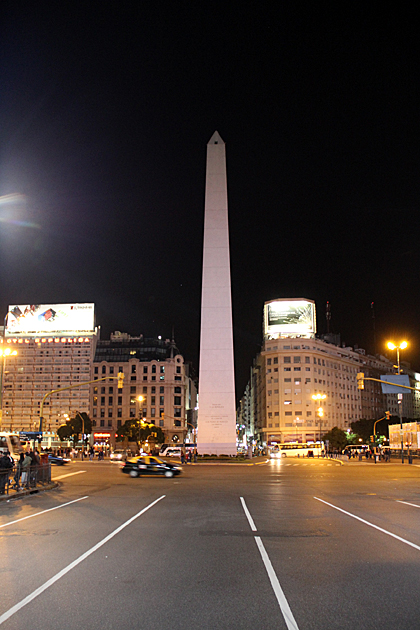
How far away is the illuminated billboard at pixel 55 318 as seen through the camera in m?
114

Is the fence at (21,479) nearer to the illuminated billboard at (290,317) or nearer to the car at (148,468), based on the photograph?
the car at (148,468)

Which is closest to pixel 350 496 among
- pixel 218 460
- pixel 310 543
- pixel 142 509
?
A: pixel 142 509

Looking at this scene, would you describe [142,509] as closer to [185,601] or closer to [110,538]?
[110,538]

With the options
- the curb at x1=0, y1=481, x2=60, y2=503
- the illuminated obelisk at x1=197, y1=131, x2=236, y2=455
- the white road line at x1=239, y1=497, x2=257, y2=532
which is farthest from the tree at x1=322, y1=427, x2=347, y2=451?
the white road line at x1=239, y1=497, x2=257, y2=532

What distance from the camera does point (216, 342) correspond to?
162ft

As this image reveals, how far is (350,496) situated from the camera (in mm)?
19234

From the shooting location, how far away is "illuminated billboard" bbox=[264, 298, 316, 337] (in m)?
110

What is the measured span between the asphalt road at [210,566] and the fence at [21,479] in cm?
339

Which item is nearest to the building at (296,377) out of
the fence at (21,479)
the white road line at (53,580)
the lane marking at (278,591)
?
the fence at (21,479)

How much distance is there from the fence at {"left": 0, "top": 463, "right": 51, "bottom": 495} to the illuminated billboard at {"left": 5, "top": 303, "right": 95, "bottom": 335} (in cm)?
9335

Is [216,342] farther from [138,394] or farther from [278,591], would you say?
[138,394]

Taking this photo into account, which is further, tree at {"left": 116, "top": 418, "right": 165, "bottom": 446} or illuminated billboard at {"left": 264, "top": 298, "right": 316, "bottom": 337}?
illuminated billboard at {"left": 264, "top": 298, "right": 316, "bottom": 337}

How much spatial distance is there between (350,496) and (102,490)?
33.2 ft

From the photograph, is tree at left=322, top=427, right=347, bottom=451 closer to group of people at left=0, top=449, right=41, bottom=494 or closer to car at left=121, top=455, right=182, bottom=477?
Result: car at left=121, top=455, right=182, bottom=477
